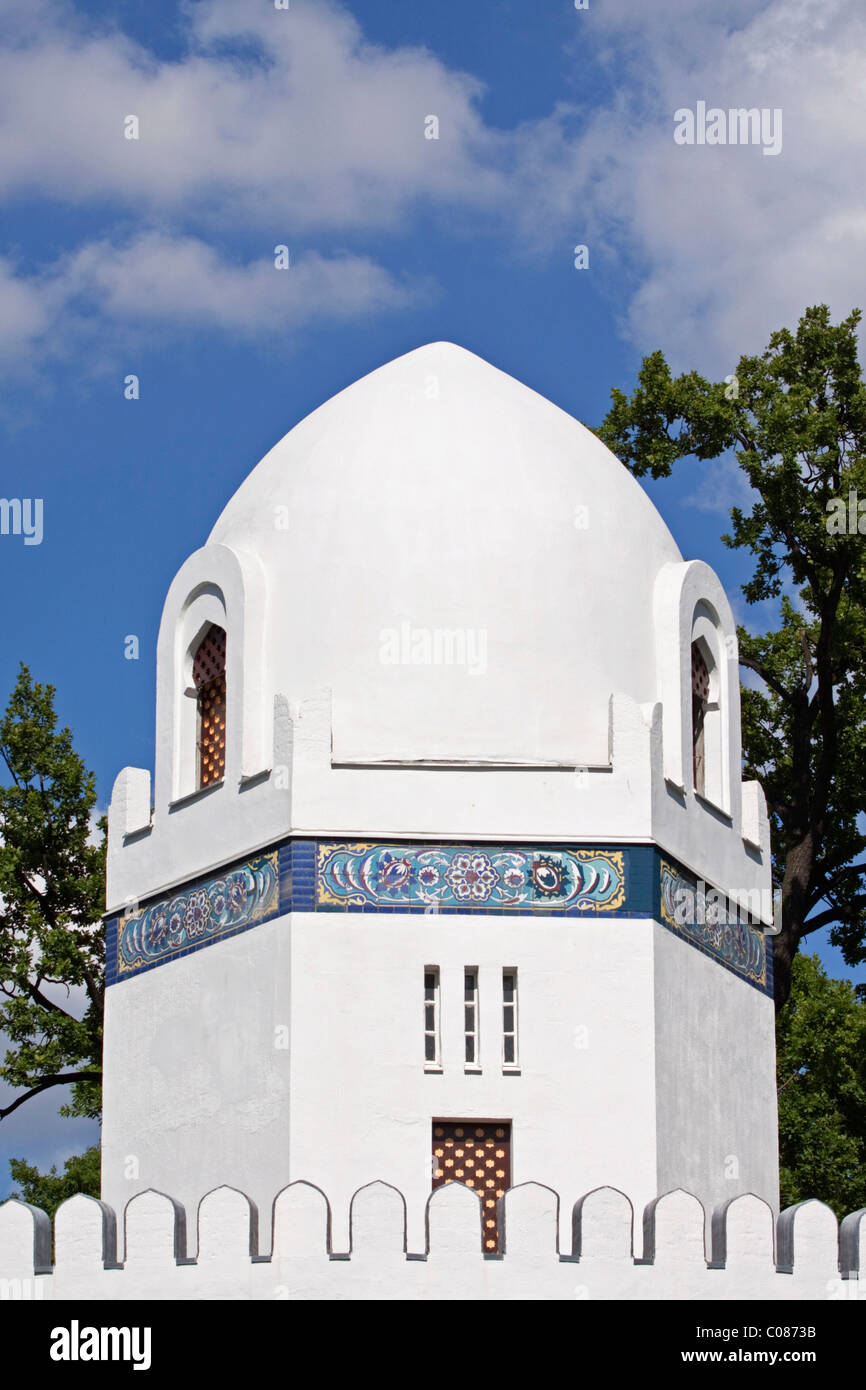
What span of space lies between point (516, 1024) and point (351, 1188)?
5.26ft

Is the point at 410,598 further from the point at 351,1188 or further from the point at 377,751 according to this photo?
the point at 351,1188

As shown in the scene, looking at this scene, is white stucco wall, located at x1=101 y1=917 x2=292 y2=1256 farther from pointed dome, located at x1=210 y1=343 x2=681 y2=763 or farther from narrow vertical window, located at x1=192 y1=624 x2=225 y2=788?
pointed dome, located at x1=210 y1=343 x2=681 y2=763

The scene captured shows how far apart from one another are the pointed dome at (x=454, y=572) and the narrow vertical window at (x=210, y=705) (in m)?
0.61

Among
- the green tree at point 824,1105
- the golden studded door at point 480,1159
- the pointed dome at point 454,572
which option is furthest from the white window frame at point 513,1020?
the green tree at point 824,1105

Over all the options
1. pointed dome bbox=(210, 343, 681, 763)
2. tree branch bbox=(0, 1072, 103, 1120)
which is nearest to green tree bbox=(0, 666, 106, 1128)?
tree branch bbox=(0, 1072, 103, 1120)

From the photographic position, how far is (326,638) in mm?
18188

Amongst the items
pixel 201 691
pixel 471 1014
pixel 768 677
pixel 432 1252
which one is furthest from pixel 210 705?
pixel 768 677

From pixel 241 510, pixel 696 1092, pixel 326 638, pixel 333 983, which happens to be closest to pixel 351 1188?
pixel 333 983

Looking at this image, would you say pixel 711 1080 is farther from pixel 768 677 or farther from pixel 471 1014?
pixel 768 677

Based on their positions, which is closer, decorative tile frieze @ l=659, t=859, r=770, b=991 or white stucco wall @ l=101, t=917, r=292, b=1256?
white stucco wall @ l=101, t=917, r=292, b=1256

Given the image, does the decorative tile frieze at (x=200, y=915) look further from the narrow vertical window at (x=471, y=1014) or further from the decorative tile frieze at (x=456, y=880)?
the narrow vertical window at (x=471, y=1014)

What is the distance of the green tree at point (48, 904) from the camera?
25469 millimetres

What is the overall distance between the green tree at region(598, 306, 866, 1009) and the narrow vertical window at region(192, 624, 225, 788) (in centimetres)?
726

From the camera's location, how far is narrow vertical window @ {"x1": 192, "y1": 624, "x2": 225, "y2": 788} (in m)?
18.6
